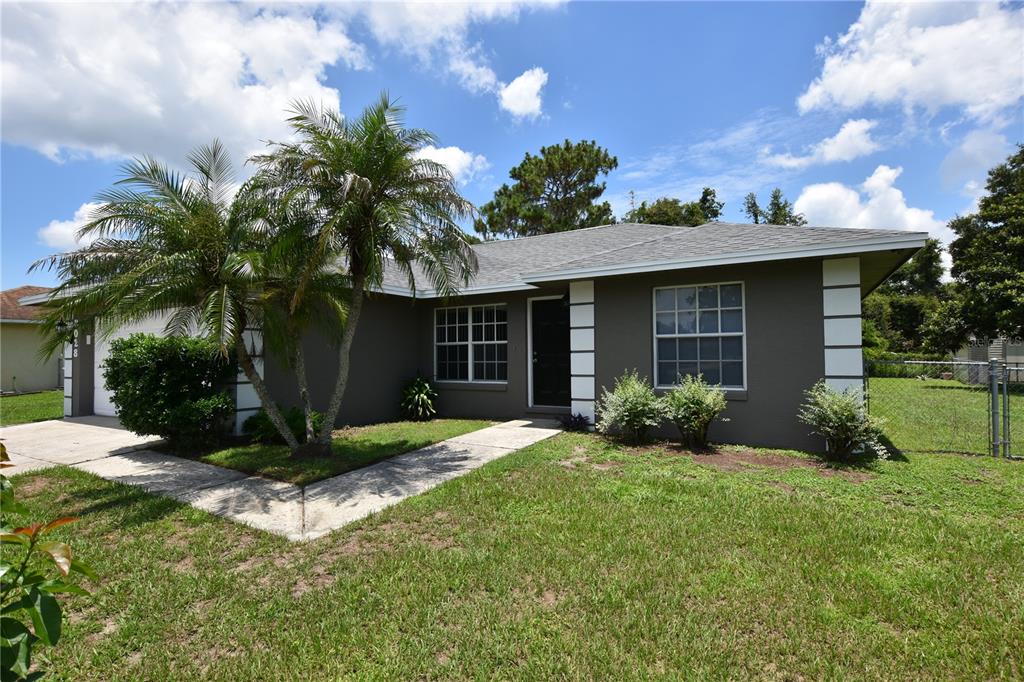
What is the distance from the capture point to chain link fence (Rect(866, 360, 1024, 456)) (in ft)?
23.9

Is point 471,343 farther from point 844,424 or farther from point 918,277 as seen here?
point 918,277

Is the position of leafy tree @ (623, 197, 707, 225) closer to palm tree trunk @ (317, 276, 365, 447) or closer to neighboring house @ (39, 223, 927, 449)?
neighboring house @ (39, 223, 927, 449)

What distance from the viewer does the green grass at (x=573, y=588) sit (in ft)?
8.70

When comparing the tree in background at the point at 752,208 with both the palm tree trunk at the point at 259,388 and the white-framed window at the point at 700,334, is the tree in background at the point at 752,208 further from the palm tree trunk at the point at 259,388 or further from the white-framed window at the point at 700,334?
the palm tree trunk at the point at 259,388

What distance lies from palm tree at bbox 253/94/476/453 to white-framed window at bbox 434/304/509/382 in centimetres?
417

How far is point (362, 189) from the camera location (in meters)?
6.17

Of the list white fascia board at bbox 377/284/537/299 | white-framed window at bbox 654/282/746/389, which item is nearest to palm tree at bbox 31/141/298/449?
white fascia board at bbox 377/284/537/299

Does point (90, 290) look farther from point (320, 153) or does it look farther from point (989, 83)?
point (989, 83)

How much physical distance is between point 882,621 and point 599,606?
5.68 ft

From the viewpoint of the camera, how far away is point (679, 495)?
206 inches

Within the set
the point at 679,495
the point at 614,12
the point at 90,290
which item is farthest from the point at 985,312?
the point at 90,290

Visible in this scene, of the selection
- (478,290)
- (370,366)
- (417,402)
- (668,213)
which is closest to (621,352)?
(478,290)

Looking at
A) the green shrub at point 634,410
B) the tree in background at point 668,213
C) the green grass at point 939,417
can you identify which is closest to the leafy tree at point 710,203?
the tree in background at point 668,213

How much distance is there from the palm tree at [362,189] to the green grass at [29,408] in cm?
1039
